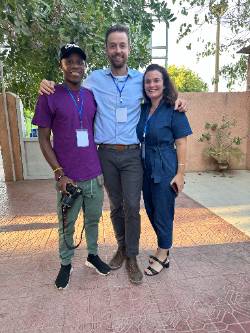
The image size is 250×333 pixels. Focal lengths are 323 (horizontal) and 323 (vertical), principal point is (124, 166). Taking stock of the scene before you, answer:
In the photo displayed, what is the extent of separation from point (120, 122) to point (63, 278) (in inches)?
56.9

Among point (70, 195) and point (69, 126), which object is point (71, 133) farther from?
point (70, 195)

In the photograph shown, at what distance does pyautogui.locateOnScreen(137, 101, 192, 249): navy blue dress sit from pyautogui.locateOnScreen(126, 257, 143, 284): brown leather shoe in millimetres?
421

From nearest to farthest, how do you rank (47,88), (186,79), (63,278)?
1. (47,88)
2. (63,278)
3. (186,79)

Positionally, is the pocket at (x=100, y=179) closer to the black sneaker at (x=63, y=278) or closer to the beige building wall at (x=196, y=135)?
the black sneaker at (x=63, y=278)

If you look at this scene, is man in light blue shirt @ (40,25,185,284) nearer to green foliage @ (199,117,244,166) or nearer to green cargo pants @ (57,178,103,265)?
green cargo pants @ (57,178,103,265)

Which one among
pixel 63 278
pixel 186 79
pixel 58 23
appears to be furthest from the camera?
pixel 186 79

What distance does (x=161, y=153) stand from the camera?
2.74m

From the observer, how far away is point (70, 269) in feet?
9.61

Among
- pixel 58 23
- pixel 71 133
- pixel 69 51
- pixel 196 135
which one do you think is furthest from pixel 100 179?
pixel 196 135

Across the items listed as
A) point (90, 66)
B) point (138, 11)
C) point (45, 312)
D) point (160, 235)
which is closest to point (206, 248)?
point (160, 235)

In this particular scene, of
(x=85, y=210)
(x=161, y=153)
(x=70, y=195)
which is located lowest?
(x=85, y=210)

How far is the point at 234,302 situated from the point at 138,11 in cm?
352

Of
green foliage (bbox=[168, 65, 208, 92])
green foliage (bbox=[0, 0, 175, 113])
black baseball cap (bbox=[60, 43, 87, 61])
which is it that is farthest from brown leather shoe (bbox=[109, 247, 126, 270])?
green foliage (bbox=[168, 65, 208, 92])

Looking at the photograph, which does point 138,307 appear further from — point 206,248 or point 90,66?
point 90,66
